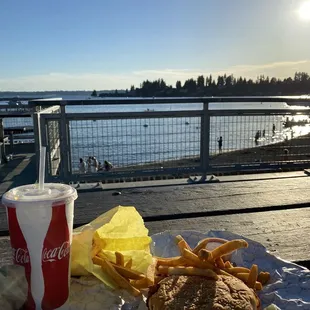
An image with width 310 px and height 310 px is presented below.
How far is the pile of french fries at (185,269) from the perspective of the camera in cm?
99

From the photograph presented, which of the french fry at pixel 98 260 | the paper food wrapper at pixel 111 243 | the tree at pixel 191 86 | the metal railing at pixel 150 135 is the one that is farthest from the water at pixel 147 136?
the tree at pixel 191 86

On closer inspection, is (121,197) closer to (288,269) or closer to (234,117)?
(288,269)

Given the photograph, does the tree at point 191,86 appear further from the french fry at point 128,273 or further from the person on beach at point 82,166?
the french fry at point 128,273

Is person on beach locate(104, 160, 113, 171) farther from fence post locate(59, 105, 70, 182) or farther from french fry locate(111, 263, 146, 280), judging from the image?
french fry locate(111, 263, 146, 280)

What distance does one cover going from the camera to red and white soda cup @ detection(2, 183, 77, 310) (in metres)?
0.84

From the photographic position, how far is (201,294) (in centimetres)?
90

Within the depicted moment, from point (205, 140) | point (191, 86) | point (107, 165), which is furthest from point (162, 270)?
point (191, 86)

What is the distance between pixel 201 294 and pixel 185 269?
12 cm

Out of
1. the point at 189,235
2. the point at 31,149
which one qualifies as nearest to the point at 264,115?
the point at 189,235

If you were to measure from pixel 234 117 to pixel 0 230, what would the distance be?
4422 mm

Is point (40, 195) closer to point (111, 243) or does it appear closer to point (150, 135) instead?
point (111, 243)

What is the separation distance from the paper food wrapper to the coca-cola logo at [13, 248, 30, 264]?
0.18m

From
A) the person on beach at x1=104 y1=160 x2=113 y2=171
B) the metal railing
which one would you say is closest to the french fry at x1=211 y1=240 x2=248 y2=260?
the metal railing

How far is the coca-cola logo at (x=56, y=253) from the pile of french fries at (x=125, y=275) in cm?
15
